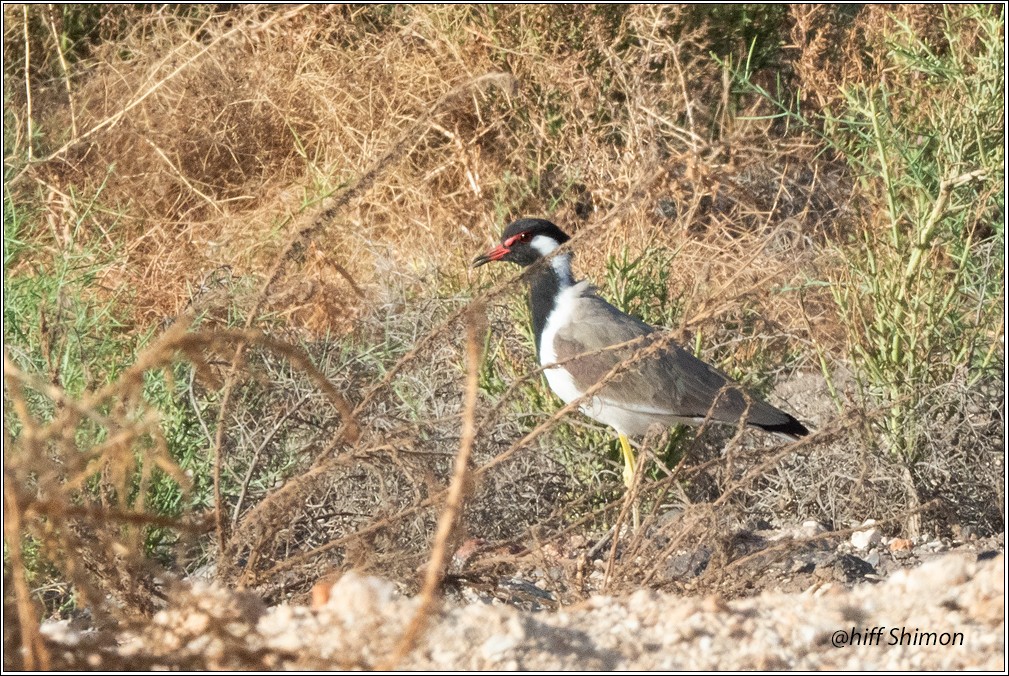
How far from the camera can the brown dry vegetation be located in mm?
2920

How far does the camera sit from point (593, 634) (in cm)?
238

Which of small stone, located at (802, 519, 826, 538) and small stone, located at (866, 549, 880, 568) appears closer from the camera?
small stone, located at (866, 549, 880, 568)

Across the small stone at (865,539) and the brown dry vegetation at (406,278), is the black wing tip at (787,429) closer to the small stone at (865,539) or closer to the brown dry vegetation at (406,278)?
the brown dry vegetation at (406,278)

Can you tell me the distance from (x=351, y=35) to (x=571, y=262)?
240cm

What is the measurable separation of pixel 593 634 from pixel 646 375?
6.84 ft

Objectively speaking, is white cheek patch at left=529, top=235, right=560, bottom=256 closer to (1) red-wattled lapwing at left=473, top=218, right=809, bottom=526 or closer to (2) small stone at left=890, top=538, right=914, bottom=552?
(1) red-wattled lapwing at left=473, top=218, right=809, bottom=526

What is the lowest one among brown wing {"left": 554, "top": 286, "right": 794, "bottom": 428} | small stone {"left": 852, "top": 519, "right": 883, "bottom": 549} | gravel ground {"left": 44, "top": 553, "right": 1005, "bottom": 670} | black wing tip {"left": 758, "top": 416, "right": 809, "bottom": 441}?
small stone {"left": 852, "top": 519, "right": 883, "bottom": 549}

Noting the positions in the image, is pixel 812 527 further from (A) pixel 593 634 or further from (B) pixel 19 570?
(B) pixel 19 570

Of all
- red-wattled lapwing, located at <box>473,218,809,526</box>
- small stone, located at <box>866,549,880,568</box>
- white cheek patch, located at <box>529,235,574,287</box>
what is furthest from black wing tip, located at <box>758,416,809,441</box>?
white cheek patch, located at <box>529,235,574,287</box>

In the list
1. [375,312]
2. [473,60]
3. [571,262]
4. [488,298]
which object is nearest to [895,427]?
[571,262]

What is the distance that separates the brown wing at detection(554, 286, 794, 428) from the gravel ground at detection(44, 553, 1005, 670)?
Result: 1.69 meters

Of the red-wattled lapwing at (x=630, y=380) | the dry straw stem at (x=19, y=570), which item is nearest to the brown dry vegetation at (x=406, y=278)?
the dry straw stem at (x=19, y=570)

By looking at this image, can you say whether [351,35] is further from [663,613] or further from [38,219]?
[663,613]

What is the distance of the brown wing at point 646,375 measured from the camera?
4320 millimetres
